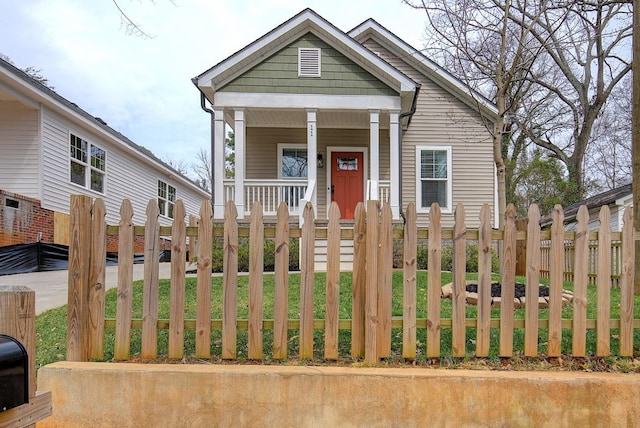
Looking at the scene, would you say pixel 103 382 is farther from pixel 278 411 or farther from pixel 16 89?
pixel 16 89

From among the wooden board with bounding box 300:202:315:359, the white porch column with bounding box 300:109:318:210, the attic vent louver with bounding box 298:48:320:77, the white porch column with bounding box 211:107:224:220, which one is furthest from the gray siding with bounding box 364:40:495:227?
the wooden board with bounding box 300:202:315:359

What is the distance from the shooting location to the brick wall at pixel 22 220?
9680 millimetres

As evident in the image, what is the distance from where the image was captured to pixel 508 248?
2.97m

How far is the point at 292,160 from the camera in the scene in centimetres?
1209

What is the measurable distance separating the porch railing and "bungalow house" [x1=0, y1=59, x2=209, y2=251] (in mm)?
5124

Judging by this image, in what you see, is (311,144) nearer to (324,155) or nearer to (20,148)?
(324,155)

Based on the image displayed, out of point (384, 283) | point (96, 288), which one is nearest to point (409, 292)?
point (384, 283)

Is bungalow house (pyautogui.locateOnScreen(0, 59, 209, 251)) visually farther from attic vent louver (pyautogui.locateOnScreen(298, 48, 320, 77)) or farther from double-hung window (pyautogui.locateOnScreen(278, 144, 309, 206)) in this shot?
attic vent louver (pyautogui.locateOnScreen(298, 48, 320, 77))

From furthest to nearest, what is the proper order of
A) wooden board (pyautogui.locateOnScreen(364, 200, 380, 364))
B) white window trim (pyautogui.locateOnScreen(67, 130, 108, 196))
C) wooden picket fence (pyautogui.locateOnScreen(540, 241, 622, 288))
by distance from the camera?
white window trim (pyautogui.locateOnScreen(67, 130, 108, 196)), wooden picket fence (pyautogui.locateOnScreen(540, 241, 622, 288)), wooden board (pyautogui.locateOnScreen(364, 200, 380, 364))

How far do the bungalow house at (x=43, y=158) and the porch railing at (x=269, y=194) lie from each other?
512cm

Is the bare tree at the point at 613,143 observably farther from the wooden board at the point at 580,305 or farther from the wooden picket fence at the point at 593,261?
the wooden board at the point at 580,305

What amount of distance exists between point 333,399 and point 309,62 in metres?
8.94

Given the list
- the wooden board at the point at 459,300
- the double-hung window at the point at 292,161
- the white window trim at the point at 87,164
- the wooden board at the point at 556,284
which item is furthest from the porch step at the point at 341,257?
the white window trim at the point at 87,164

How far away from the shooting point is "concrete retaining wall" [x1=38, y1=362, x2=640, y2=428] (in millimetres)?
2588
